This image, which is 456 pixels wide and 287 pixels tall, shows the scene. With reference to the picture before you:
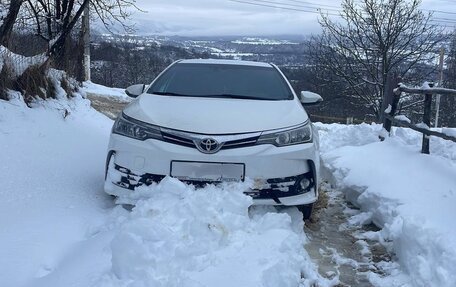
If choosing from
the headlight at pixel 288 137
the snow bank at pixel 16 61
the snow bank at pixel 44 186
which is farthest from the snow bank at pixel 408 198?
the snow bank at pixel 16 61

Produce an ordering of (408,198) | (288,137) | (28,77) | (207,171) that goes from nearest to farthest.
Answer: (207,171), (288,137), (408,198), (28,77)

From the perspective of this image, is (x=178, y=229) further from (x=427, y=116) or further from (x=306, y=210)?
(x=427, y=116)

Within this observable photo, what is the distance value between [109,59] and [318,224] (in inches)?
1798

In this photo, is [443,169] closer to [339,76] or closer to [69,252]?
[69,252]

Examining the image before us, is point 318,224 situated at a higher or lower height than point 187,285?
lower

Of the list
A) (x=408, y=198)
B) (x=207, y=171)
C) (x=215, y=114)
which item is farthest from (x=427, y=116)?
(x=207, y=171)

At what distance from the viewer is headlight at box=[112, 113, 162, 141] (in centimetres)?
408

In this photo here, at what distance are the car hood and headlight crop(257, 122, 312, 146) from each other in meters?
0.06

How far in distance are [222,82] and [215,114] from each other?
1.14m

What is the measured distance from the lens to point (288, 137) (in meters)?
4.15

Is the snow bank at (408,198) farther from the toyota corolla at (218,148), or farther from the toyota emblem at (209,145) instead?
the toyota emblem at (209,145)

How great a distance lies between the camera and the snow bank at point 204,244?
295cm

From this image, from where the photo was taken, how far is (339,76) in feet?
100

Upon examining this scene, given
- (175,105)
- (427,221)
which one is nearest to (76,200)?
(175,105)
